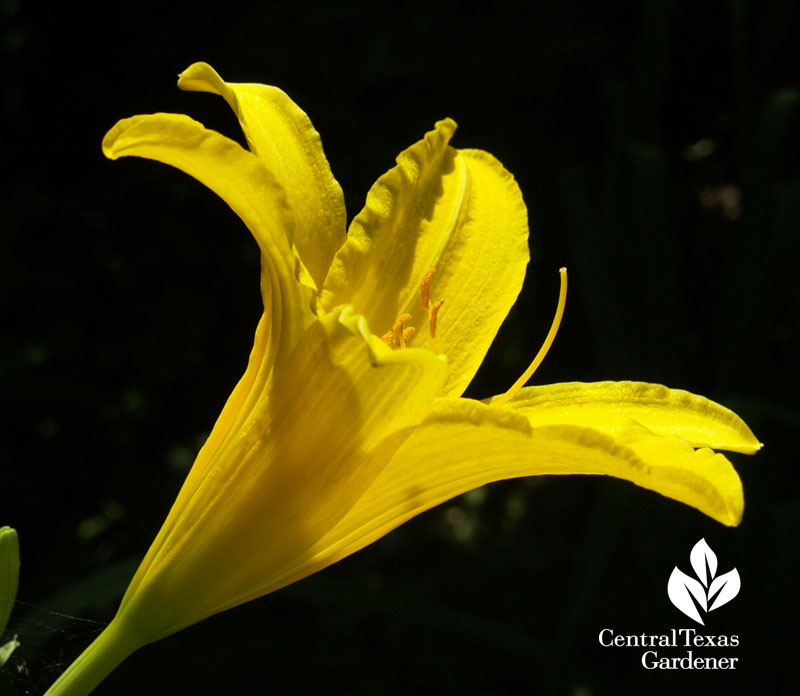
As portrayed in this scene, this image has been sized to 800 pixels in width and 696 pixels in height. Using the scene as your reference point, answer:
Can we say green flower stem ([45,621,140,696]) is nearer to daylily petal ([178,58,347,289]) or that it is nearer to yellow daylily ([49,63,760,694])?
yellow daylily ([49,63,760,694])

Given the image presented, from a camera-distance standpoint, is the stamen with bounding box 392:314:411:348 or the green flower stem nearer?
the green flower stem

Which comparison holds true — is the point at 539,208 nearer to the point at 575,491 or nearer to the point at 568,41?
the point at 568,41

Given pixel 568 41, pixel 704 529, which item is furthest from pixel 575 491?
pixel 568 41

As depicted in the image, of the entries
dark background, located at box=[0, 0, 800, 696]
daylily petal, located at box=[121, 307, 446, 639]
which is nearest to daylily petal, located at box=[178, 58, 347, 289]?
daylily petal, located at box=[121, 307, 446, 639]

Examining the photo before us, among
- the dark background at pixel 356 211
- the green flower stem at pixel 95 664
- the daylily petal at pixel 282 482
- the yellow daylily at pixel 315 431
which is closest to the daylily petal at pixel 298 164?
the yellow daylily at pixel 315 431

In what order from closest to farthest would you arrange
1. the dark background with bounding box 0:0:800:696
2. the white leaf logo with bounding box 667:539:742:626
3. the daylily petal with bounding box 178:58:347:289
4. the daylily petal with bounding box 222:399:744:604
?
the daylily petal with bounding box 222:399:744:604 < the daylily petal with bounding box 178:58:347:289 < the white leaf logo with bounding box 667:539:742:626 < the dark background with bounding box 0:0:800:696

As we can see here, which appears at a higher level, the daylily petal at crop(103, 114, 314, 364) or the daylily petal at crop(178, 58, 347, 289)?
the daylily petal at crop(178, 58, 347, 289)
